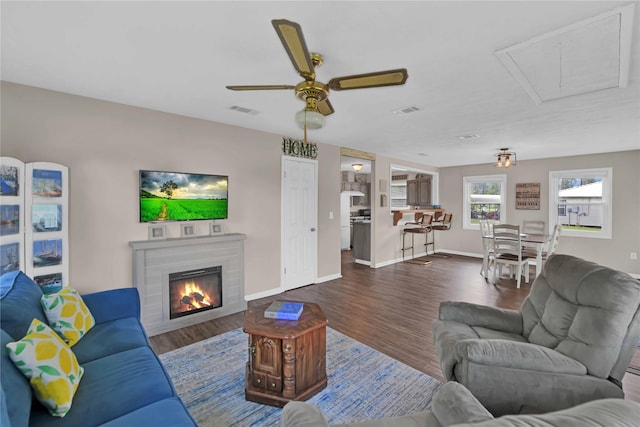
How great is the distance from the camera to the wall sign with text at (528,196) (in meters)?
6.48

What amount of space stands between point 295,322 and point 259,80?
198 centimetres

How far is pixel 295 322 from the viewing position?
80.6 inches

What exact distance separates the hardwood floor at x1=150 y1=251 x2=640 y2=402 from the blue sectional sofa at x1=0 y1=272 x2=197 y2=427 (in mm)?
892

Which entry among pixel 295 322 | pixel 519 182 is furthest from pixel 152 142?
pixel 519 182

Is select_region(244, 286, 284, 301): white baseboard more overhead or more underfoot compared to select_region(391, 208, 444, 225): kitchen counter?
more underfoot

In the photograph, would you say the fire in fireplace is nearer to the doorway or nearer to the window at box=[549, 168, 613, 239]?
the doorway

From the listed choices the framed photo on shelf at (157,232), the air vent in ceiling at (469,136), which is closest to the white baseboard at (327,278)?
the framed photo on shelf at (157,232)

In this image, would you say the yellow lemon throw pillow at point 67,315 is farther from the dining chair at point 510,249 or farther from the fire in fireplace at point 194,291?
the dining chair at point 510,249

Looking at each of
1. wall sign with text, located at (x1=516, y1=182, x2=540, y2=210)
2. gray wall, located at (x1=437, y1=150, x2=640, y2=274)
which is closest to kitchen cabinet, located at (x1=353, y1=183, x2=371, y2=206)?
gray wall, located at (x1=437, y1=150, x2=640, y2=274)

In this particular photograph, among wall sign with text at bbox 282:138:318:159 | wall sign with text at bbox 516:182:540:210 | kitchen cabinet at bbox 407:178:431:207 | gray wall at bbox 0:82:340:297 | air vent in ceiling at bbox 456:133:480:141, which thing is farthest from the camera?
kitchen cabinet at bbox 407:178:431:207

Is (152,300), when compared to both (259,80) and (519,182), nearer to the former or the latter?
(259,80)

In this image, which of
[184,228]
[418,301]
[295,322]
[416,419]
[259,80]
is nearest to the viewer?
[416,419]

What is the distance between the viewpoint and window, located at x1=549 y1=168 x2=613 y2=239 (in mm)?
5719

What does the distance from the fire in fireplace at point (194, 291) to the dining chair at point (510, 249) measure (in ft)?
14.8
